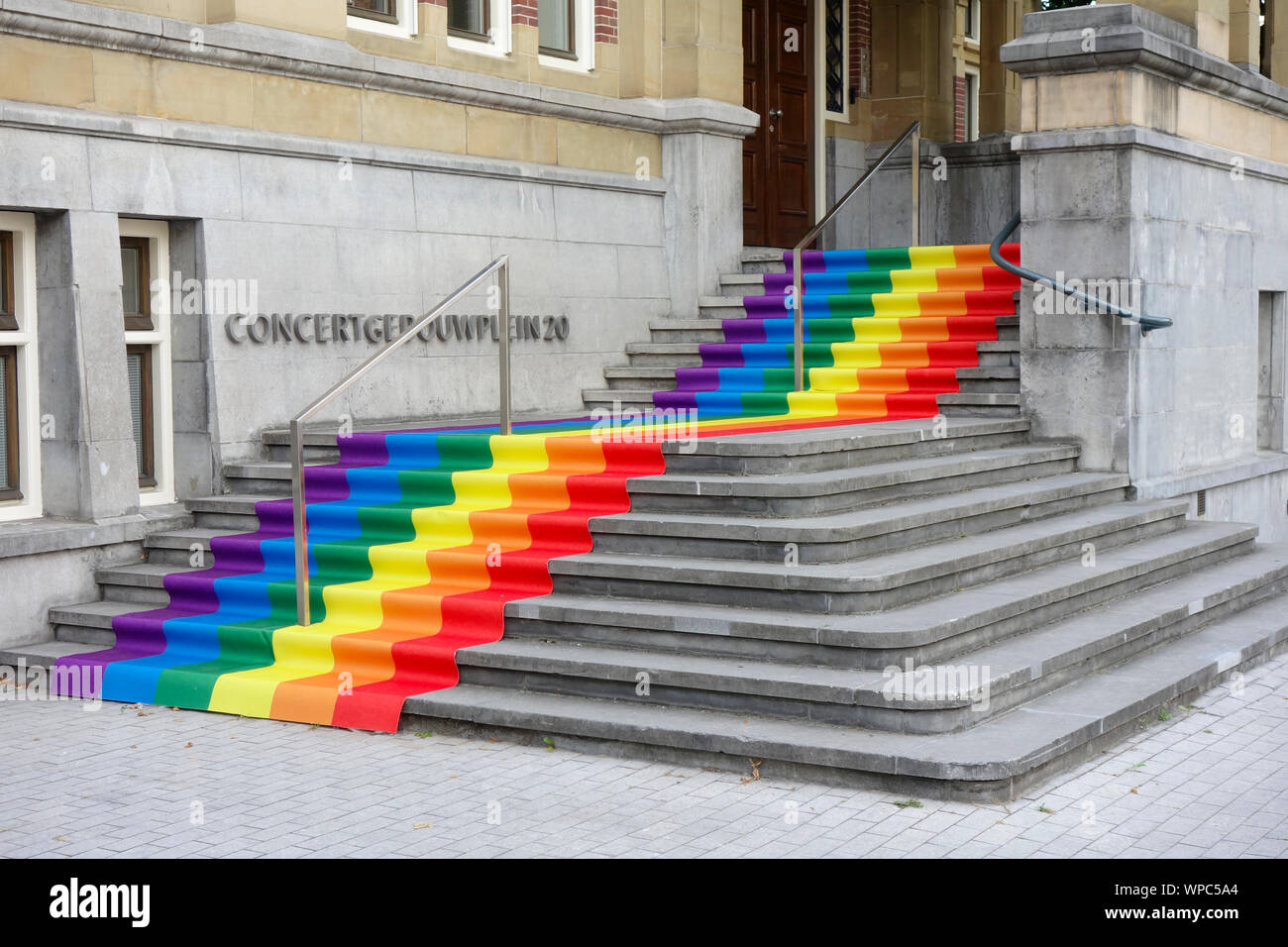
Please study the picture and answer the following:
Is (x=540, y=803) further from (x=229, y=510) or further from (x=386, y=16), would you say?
(x=386, y=16)

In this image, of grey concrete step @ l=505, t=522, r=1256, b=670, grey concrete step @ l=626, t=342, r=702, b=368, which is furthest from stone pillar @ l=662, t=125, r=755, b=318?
grey concrete step @ l=505, t=522, r=1256, b=670

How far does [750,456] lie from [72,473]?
149 inches

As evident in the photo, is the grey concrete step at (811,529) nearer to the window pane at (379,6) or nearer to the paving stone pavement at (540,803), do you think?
the paving stone pavement at (540,803)

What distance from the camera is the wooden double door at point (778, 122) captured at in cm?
1479

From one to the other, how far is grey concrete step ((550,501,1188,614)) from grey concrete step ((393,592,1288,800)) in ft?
2.07

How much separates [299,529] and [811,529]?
2537 millimetres

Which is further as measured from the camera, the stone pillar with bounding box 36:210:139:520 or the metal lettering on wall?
the metal lettering on wall

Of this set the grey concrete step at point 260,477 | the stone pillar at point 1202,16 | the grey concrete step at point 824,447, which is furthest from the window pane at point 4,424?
the stone pillar at point 1202,16

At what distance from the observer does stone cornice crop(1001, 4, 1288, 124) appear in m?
9.55

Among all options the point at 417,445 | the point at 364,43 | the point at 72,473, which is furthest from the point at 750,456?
the point at 364,43

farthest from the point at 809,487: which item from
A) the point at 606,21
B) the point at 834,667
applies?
the point at 606,21

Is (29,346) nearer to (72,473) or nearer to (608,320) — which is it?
(72,473)

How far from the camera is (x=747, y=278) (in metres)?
12.3

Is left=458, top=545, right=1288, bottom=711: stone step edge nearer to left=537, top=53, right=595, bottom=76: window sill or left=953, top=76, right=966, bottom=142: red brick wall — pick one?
left=537, top=53, right=595, bottom=76: window sill
